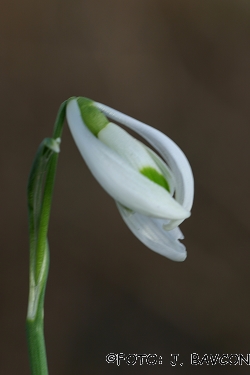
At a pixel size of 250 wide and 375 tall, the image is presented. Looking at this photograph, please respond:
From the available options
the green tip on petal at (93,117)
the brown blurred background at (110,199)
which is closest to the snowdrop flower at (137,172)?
the green tip on petal at (93,117)

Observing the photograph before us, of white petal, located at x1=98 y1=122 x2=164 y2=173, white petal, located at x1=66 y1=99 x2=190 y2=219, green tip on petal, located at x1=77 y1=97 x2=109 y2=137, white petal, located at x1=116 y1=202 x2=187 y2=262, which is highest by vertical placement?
green tip on petal, located at x1=77 y1=97 x2=109 y2=137

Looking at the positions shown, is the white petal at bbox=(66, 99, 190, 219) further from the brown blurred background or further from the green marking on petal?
the brown blurred background

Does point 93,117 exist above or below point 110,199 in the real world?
below

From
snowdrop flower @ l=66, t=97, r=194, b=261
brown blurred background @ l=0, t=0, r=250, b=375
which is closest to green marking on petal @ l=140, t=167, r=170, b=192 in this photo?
snowdrop flower @ l=66, t=97, r=194, b=261

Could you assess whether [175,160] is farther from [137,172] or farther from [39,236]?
[39,236]

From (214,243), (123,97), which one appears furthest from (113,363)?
(123,97)

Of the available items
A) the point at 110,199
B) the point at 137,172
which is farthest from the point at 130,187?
the point at 110,199

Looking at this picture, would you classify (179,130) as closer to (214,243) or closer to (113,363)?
(214,243)
